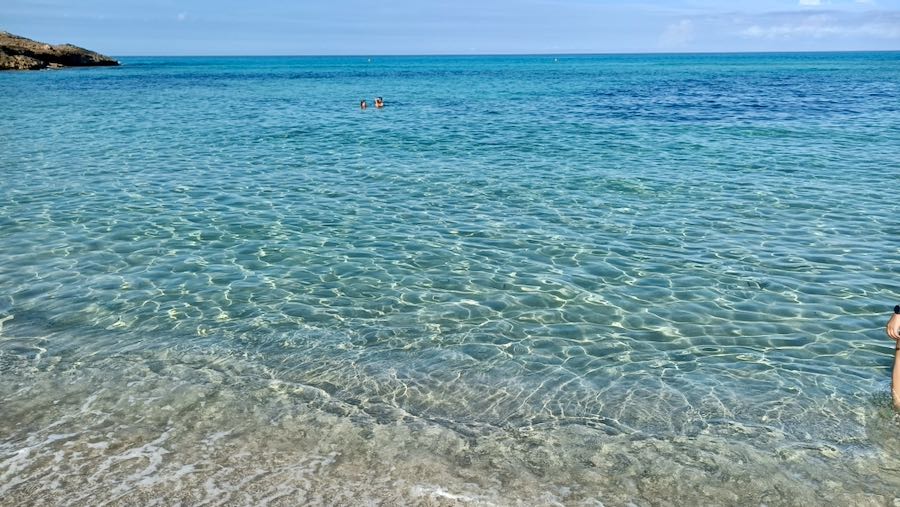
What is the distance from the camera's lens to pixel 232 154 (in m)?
28.5

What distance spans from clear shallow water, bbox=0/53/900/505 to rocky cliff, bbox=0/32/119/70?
107 metres

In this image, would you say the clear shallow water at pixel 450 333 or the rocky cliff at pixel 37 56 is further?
the rocky cliff at pixel 37 56

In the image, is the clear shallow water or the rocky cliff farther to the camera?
the rocky cliff

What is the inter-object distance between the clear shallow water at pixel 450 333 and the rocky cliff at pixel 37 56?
350 feet

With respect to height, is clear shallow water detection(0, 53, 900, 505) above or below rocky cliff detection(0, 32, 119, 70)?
below

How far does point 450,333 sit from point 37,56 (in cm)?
14097

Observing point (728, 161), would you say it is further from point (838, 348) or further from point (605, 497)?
point (605, 497)

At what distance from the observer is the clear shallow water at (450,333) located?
7.62 m

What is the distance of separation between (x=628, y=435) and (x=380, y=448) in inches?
115

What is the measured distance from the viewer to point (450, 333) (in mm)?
11281

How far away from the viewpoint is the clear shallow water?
762cm

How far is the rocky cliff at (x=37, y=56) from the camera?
114 meters

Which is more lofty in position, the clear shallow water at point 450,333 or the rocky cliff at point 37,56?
the rocky cliff at point 37,56

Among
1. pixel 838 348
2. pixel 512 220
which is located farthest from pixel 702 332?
pixel 512 220
